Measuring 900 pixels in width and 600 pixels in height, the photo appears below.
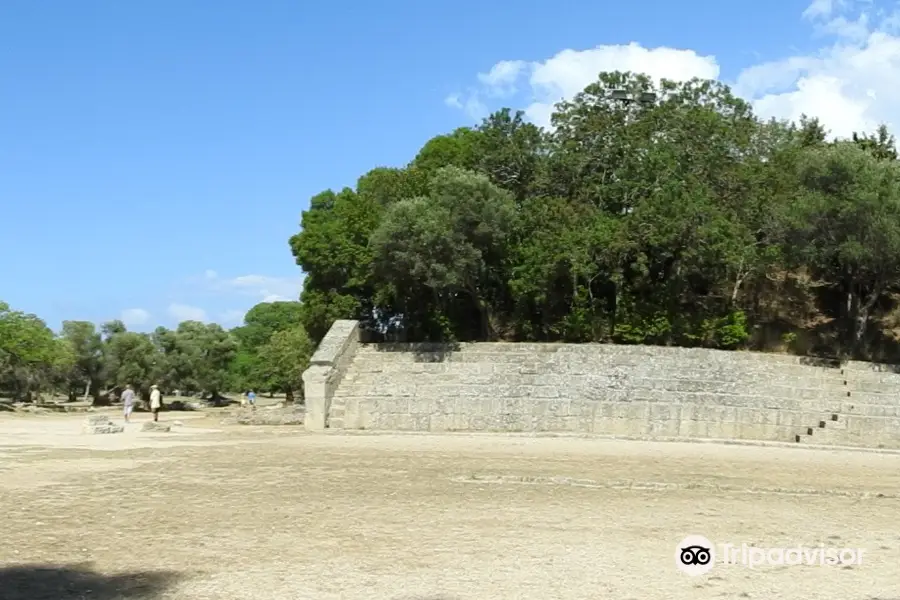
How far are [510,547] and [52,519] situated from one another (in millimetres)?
5270

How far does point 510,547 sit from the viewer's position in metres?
8.23

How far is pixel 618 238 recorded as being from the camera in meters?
28.3

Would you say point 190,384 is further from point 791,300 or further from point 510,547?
point 510,547

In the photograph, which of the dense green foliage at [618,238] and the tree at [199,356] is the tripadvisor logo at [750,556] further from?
the tree at [199,356]

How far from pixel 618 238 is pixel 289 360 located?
1010 inches

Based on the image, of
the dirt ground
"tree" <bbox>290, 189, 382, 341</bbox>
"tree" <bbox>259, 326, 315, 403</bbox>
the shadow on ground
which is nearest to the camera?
the shadow on ground

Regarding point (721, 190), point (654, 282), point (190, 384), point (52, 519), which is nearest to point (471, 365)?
point (654, 282)

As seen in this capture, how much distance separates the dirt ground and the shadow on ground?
23 mm

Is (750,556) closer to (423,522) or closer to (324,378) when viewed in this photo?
(423,522)

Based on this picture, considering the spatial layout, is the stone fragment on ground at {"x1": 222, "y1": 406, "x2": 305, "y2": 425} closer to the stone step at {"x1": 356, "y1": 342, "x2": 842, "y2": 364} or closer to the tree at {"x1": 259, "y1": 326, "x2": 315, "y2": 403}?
the stone step at {"x1": 356, "y1": 342, "x2": 842, "y2": 364}

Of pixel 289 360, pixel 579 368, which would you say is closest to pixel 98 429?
pixel 579 368

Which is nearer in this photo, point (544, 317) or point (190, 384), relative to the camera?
point (544, 317)

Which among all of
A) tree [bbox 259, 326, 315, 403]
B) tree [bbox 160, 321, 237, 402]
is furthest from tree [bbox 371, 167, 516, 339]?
tree [bbox 160, 321, 237, 402]

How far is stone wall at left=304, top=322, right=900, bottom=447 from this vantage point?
893 inches
